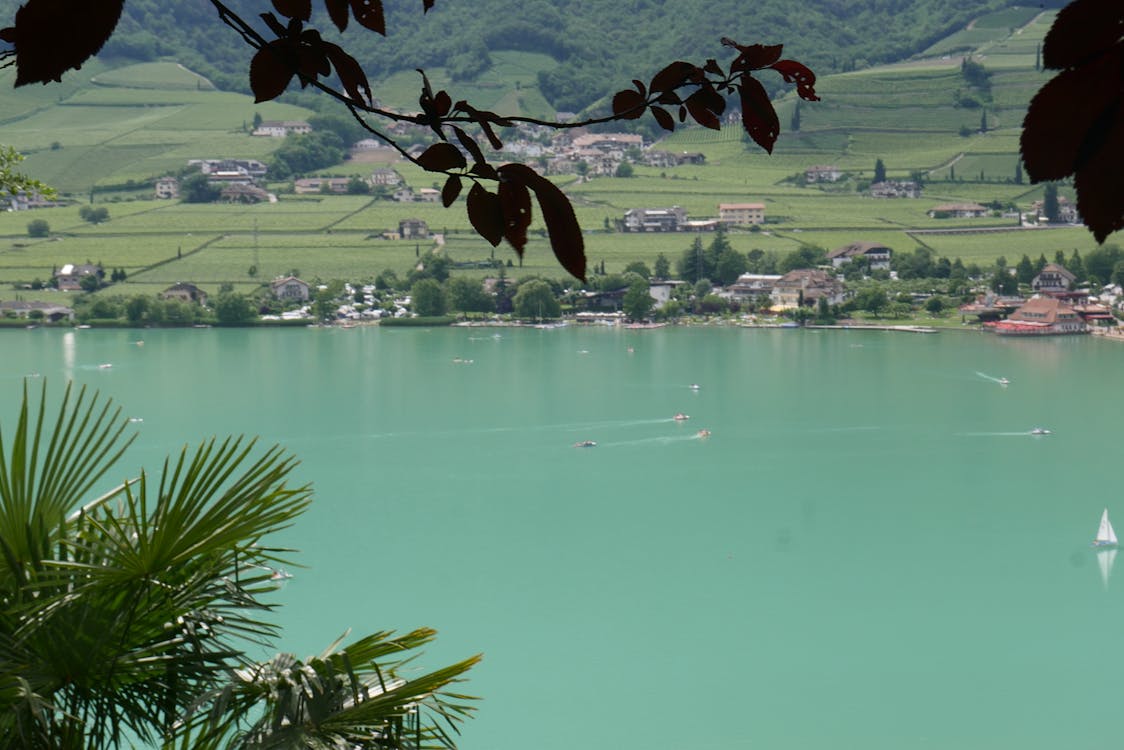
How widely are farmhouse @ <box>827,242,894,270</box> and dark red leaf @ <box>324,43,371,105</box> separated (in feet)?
81.4

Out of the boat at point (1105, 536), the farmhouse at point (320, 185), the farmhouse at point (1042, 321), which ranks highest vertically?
the farmhouse at point (320, 185)

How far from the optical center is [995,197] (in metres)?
30.2

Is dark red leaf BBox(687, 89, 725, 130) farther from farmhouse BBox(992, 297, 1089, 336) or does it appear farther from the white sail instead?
farmhouse BBox(992, 297, 1089, 336)

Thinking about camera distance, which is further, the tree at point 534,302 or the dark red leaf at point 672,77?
the tree at point 534,302

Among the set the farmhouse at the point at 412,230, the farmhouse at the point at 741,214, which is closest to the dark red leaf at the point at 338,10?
the farmhouse at the point at 412,230

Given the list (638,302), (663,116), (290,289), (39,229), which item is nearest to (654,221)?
(638,302)

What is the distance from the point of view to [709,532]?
9.00m

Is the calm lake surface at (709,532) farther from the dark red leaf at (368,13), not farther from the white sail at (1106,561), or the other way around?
the dark red leaf at (368,13)

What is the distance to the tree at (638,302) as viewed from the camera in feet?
72.0

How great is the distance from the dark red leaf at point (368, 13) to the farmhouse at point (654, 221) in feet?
88.8

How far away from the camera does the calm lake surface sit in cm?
623

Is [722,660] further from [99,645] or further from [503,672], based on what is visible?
[99,645]

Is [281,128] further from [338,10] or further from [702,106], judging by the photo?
[338,10]

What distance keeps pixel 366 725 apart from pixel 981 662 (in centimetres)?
611
